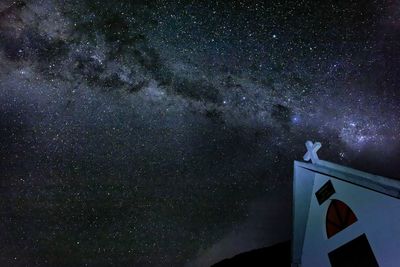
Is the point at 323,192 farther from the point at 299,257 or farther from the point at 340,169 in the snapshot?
the point at 299,257

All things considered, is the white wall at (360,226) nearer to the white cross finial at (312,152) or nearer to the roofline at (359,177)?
the roofline at (359,177)

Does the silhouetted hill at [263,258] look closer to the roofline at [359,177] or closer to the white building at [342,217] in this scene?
the white building at [342,217]

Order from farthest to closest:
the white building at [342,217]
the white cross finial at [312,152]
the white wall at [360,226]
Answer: the white cross finial at [312,152] < the white building at [342,217] < the white wall at [360,226]

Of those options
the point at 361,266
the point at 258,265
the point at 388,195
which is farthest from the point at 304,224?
the point at 258,265

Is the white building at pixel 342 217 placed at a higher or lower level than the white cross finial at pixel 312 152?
lower

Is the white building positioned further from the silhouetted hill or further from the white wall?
the silhouetted hill

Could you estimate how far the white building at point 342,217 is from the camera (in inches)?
174

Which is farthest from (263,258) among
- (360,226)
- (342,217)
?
(360,226)

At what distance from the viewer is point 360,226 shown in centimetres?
509

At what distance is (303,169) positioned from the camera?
7.19 meters

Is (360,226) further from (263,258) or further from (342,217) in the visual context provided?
(263,258)

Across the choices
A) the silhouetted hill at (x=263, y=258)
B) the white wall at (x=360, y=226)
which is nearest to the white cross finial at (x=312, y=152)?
the white wall at (x=360, y=226)

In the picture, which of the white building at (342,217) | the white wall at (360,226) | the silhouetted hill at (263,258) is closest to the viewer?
the white wall at (360,226)

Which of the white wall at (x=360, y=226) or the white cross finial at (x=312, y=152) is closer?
the white wall at (x=360, y=226)
